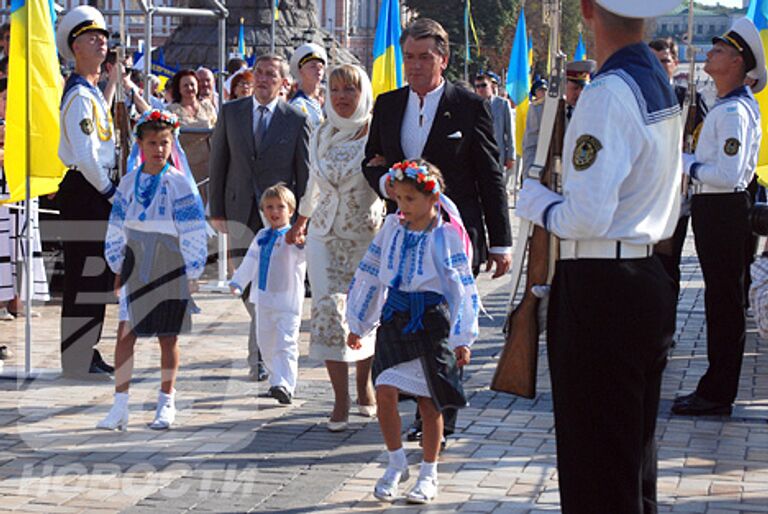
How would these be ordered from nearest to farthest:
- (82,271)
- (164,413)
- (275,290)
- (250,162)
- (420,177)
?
1. (420,177)
2. (164,413)
3. (275,290)
4. (82,271)
5. (250,162)

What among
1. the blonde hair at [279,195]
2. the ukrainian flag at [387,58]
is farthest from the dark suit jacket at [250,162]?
the ukrainian flag at [387,58]

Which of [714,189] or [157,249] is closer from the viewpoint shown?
[157,249]

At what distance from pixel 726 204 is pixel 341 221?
7.12 feet

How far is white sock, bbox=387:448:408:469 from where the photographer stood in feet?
20.6

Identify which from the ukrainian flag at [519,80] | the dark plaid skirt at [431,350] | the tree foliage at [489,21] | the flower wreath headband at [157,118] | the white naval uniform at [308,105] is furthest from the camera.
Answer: the tree foliage at [489,21]

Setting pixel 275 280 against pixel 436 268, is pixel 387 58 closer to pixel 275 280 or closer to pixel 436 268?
pixel 275 280

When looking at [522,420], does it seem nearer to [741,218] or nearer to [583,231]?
[741,218]

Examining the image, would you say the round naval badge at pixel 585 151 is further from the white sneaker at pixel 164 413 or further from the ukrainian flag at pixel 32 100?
the ukrainian flag at pixel 32 100

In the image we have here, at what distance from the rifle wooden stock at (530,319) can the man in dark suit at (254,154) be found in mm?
4498

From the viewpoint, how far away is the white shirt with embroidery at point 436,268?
6.33 m

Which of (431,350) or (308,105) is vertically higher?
(308,105)

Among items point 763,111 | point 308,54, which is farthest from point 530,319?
point 308,54

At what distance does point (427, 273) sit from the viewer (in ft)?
21.2

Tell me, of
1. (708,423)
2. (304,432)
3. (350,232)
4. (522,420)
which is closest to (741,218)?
(708,423)
